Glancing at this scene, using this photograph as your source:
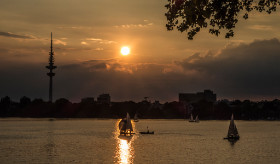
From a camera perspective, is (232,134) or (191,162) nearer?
(191,162)

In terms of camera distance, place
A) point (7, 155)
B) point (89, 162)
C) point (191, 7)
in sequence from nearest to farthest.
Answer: point (191, 7) < point (89, 162) < point (7, 155)

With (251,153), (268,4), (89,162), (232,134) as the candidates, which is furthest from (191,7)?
(232,134)

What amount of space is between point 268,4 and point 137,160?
5942cm

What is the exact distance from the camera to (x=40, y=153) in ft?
328

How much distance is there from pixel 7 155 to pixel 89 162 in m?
21.9

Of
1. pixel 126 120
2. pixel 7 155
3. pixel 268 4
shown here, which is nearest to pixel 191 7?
pixel 268 4

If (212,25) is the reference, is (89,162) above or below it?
below

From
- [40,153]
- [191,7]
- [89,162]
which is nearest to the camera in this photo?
[191,7]

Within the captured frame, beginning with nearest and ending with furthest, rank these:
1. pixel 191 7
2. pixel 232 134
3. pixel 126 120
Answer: pixel 191 7 < pixel 232 134 < pixel 126 120

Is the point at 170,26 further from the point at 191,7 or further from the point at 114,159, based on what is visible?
the point at 114,159

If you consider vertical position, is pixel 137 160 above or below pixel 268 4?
below

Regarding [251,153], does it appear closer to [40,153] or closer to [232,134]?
[232,134]

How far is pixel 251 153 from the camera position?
10569 cm

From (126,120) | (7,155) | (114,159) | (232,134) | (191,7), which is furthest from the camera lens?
(126,120)
